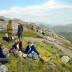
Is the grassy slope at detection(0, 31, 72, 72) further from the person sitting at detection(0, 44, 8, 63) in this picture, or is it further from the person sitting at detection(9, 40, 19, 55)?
the person sitting at detection(0, 44, 8, 63)

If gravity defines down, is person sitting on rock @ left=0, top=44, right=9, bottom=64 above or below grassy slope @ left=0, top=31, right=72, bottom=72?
above

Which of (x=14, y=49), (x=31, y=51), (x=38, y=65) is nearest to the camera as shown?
(x=38, y=65)

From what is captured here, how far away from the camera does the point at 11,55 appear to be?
34906 millimetres

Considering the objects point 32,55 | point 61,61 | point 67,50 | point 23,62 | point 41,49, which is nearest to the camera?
point 23,62

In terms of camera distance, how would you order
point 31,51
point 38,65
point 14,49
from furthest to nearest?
point 14,49 < point 31,51 < point 38,65

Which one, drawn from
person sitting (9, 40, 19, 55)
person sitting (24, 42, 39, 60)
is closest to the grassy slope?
person sitting (9, 40, 19, 55)

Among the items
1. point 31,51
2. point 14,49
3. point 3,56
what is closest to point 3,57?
point 3,56

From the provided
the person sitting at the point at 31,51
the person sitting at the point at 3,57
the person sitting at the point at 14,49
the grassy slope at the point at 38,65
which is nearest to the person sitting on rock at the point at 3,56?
the person sitting at the point at 3,57

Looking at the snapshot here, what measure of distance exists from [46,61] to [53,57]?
375 centimetres

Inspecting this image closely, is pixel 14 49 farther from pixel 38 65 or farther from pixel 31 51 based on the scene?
pixel 38 65

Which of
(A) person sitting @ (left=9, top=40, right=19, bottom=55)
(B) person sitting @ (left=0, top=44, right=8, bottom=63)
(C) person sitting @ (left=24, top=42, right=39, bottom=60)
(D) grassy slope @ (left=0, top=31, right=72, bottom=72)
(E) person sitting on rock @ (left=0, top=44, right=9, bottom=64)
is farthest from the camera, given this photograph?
(A) person sitting @ (left=9, top=40, right=19, bottom=55)

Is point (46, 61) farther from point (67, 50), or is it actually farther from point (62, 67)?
point (67, 50)

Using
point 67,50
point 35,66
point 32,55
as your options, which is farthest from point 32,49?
point 67,50

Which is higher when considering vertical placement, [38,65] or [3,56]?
[3,56]
